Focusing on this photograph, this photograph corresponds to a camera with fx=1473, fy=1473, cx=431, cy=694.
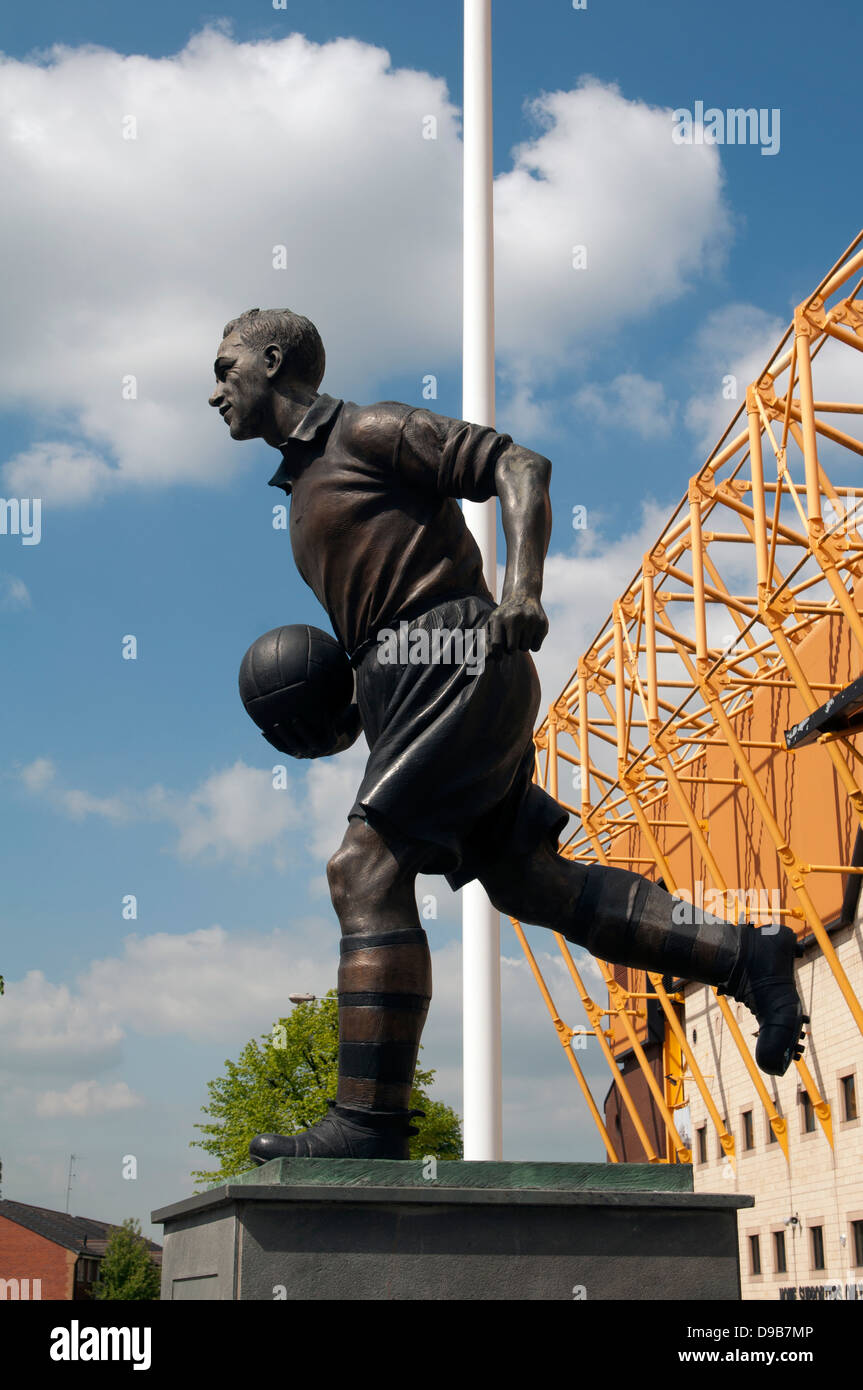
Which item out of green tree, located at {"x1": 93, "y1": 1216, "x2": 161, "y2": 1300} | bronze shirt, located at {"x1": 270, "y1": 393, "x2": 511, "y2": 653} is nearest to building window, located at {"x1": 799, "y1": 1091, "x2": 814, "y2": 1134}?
bronze shirt, located at {"x1": 270, "y1": 393, "x2": 511, "y2": 653}

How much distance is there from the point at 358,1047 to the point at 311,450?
1724mm

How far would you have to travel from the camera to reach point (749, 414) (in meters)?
20.7

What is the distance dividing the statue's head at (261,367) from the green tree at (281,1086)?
110ft

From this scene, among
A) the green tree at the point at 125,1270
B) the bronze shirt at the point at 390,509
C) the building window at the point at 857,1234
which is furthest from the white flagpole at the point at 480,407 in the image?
the green tree at the point at 125,1270

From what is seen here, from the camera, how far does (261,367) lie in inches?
173

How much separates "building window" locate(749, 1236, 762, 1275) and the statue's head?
27.3 meters

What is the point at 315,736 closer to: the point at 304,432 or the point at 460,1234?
the point at 304,432

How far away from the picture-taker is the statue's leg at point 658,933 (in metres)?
3.88

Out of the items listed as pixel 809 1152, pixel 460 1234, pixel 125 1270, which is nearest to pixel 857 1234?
pixel 809 1152

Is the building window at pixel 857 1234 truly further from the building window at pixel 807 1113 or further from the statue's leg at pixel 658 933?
the statue's leg at pixel 658 933

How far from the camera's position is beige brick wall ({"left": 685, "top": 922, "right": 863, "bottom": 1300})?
942 inches
